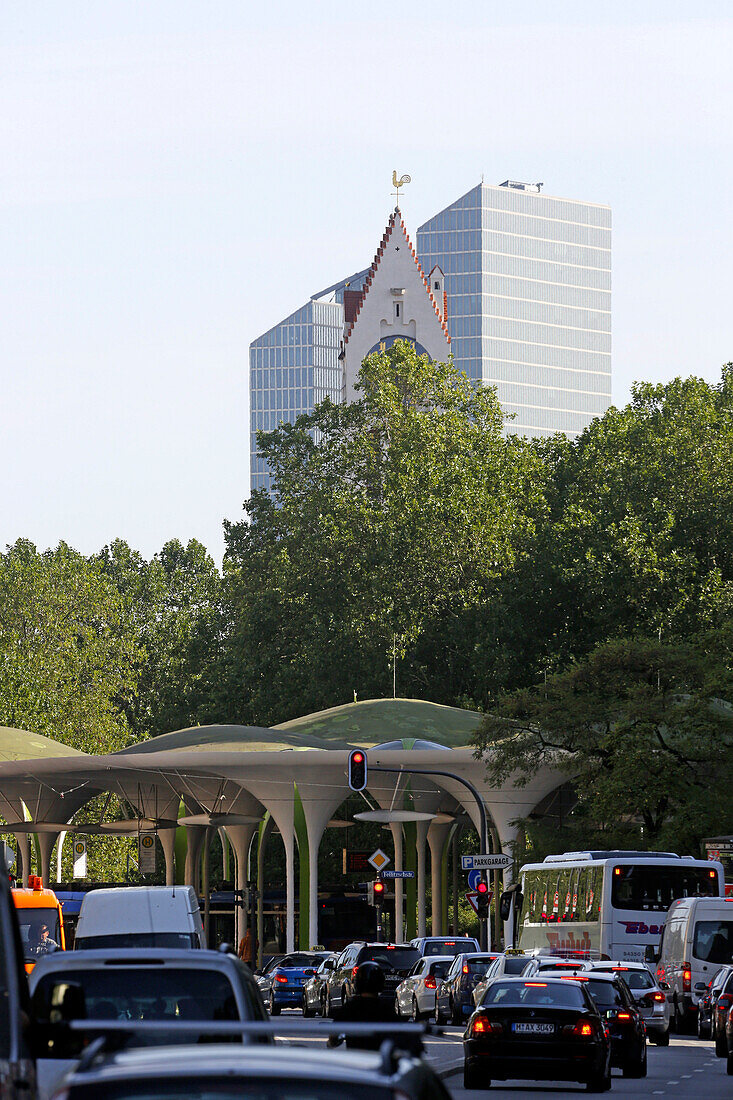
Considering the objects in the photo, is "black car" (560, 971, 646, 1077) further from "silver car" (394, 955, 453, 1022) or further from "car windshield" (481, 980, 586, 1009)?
"silver car" (394, 955, 453, 1022)

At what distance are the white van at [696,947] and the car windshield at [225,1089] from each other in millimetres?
31183

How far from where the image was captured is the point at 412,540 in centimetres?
7475

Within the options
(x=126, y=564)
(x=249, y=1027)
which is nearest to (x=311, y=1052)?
(x=249, y=1027)

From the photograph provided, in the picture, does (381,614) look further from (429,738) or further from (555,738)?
(555,738)

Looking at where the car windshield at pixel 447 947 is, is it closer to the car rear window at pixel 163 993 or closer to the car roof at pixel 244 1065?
the car rear window at pixel 163 993

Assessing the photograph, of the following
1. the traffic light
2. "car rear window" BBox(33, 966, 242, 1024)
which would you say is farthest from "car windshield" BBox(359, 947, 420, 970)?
"car rear window" BBox(33, 966, 242, 1024)

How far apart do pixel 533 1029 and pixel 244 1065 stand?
1607 cm

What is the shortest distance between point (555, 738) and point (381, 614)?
1980 centimetres

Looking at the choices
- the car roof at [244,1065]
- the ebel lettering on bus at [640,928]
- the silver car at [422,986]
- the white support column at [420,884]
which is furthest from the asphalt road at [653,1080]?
the white support column at [420,884]

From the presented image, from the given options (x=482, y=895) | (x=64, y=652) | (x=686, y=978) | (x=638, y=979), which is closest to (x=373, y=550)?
(x=64, y=652)

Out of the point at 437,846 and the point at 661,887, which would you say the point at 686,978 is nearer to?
the point at 661,887

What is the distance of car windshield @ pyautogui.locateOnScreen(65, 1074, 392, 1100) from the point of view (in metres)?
5.27

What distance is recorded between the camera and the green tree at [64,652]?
90750mm

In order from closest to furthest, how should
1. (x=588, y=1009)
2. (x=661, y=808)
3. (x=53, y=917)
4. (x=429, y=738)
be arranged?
(x=588, y=1009) < (x=53, y=917) < (x=661, y=808) < (x=429, y=738)
